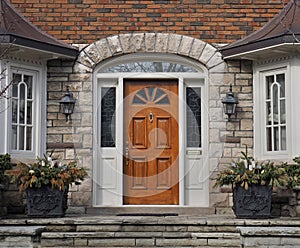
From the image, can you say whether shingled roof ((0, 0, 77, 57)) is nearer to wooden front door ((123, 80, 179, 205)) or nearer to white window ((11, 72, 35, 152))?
white window ((11, 72, 35, 152))

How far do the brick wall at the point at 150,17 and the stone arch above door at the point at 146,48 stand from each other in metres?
0.12

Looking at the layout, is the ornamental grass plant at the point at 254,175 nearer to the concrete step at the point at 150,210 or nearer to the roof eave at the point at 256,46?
the concrete step at the point at 150,210

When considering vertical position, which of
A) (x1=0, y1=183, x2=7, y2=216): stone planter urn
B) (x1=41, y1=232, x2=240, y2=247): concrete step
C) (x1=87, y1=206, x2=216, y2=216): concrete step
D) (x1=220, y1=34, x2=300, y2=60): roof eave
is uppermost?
(x1=220, y1=34, x2=300, y2=60): roof eave

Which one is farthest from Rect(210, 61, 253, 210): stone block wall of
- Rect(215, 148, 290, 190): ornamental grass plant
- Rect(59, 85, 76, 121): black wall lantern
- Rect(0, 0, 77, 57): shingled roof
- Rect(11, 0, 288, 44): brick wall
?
Rect(0, 0, 77, 57): shingled roof

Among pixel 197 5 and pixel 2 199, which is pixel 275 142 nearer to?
pixel 197 5

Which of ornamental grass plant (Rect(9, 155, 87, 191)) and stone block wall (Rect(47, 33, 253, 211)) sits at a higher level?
stone block wall (Rect(47, 33, 253, 211))

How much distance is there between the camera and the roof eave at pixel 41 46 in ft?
30.0

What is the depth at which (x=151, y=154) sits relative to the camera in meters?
10.3

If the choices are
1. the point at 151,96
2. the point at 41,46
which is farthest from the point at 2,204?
the point at 151,96

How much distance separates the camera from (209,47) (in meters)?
10.2

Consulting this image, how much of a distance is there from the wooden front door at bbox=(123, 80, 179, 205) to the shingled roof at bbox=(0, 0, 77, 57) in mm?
1292

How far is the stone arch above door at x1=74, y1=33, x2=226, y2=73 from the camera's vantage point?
10.2 metres

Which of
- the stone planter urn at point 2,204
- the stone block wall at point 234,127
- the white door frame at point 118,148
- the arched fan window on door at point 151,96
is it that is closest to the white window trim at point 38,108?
the stone planter urn at point 2,204

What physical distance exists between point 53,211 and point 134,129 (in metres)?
2.09
